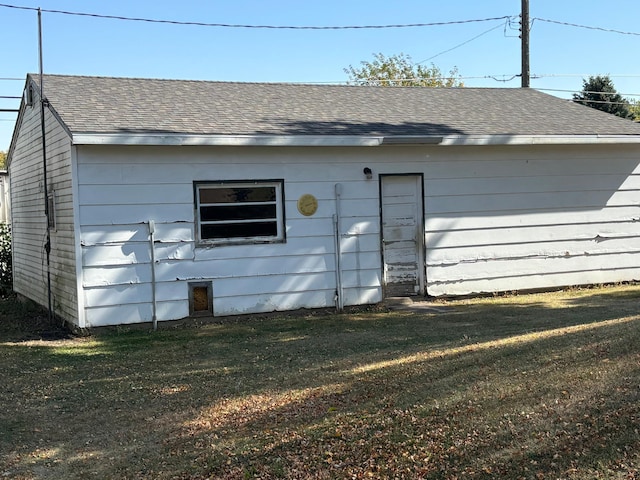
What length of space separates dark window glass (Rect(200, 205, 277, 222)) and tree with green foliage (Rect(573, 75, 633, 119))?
28.4m

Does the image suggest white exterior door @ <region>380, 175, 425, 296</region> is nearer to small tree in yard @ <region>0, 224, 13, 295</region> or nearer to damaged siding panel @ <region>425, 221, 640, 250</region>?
damaged siding panel @ <region>425, 221, 640, 250</region>

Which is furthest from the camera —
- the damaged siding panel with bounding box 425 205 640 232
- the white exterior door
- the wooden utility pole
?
the wooden utility pole

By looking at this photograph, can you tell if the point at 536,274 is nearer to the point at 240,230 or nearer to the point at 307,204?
the point at 307,204

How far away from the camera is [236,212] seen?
10.5 m

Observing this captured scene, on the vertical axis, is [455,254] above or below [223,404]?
above

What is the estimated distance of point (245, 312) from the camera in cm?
1049

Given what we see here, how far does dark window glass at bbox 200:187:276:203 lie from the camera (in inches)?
407

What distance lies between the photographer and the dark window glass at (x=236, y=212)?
10.3 meters

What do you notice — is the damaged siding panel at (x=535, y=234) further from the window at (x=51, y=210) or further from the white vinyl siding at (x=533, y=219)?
the window at (x=51, y=210)

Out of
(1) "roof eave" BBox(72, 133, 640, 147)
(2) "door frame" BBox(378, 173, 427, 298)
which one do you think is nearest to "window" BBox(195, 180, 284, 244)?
(1) "roof eave" BBox(72, 133, 640, 147)

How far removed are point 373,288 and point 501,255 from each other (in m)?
2.41

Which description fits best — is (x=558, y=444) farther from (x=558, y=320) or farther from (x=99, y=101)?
(x=99, y=101)

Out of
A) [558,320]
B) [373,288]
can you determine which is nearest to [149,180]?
[373,288]

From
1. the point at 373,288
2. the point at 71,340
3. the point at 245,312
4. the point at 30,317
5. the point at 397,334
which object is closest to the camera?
the point at 397,334
